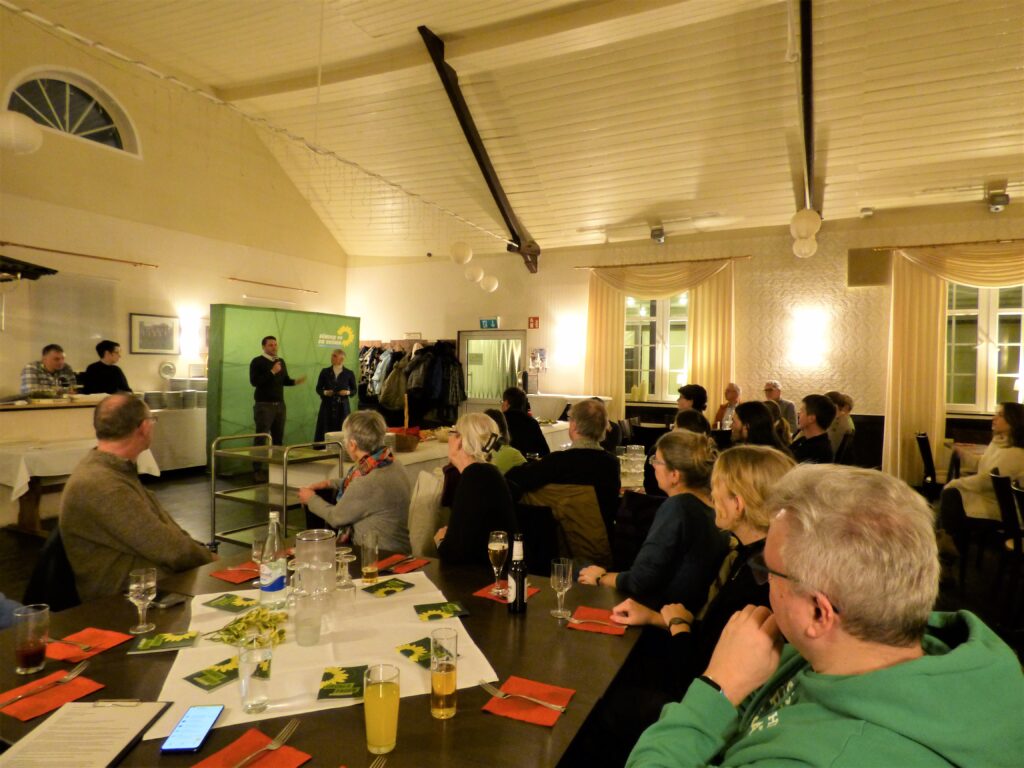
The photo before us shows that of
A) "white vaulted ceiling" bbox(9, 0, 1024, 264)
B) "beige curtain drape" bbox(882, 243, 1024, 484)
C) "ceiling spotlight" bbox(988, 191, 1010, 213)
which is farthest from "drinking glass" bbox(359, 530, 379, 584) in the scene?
"ceiling spotlight" bbox(988, 191, 1010, 213)

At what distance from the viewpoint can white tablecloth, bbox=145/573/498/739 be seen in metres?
1.45

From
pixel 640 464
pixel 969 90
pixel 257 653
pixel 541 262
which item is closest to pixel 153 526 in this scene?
pixel 257 653

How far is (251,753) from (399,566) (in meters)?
1.19

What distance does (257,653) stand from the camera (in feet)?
4.85

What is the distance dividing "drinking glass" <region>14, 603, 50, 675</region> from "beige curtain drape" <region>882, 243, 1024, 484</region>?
28.3 feet

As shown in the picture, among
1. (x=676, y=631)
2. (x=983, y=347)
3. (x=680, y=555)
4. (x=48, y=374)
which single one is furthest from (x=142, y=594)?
(x=983, y=347)

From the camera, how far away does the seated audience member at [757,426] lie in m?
4.33

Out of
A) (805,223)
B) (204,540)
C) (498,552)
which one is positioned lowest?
(204,540)

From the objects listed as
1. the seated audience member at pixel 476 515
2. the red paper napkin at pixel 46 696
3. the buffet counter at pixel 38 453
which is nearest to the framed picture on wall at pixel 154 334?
the buffet counter at pixel 38 453

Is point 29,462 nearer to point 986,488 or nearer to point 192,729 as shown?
point 192,729

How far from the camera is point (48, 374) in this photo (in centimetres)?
668

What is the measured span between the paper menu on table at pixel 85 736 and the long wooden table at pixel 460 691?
0.14 feet

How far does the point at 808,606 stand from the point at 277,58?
8562 mm

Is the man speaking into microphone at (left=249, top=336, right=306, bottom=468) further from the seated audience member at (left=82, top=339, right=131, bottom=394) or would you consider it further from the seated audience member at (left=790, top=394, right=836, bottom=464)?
the seated audience member at (left=790, top=394, right=836, bottom=464)
